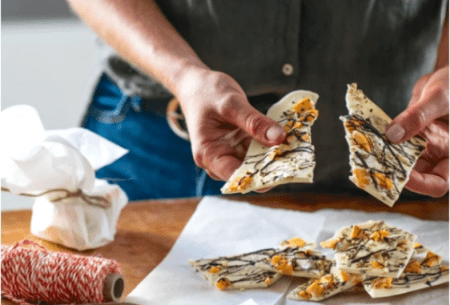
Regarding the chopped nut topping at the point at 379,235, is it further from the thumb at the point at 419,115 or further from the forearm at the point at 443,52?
the forearm at the point at 443,52

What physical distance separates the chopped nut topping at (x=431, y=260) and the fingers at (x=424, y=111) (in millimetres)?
226

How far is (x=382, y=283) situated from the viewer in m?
1.11

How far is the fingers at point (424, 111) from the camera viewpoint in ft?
3.87

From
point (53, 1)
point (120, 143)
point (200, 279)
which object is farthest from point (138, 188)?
point (53, 1)

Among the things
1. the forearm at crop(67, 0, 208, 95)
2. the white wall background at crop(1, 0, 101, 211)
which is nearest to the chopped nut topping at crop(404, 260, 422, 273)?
the forearm at crop(67, 0, 208, 95)

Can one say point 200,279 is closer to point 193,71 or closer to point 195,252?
point 195,252

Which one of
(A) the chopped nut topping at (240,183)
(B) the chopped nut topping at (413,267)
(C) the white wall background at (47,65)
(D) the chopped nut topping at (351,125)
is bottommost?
(C) the white wall background at (47,65)

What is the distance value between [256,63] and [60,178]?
51 centimetres

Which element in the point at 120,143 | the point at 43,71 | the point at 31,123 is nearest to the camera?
the point at 31,123

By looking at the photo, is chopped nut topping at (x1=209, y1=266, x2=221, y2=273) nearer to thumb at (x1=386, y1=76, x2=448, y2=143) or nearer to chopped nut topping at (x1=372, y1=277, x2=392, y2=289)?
chopped nut topping at (x1=372, y1=277, x2=392, y2=289)

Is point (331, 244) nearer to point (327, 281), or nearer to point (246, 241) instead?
point (327, 281)

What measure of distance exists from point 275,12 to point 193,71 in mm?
288

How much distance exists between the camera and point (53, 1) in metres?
2.80

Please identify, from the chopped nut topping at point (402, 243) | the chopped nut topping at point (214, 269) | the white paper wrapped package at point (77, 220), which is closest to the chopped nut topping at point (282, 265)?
the chopped nut topping at point (214, 269)
